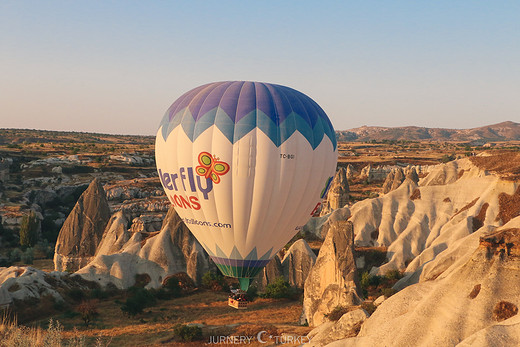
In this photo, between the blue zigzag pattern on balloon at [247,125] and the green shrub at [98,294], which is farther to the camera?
the green shrub at [98,294]

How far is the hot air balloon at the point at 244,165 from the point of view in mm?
27047

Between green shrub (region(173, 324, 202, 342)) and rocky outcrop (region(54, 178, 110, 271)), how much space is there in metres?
22.7

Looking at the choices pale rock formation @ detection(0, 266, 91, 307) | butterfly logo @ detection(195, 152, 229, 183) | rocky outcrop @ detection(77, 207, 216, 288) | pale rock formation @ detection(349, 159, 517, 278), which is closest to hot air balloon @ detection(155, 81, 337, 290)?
butterfly logo @ detection(195, 152, 229, 183)

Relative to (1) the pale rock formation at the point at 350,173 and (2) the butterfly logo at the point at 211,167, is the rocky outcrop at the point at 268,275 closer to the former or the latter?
(2) the butterfly logo at the point at 211,167

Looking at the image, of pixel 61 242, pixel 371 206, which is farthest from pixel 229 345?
pixel 371 206

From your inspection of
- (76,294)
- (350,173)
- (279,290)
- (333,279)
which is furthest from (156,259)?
(350,173)

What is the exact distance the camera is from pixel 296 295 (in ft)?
140

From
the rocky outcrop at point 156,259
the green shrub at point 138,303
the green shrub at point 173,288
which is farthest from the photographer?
the rocky outcrop at point 156,259

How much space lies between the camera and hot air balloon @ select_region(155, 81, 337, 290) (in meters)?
27.0

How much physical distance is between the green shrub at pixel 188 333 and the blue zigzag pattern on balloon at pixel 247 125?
11446 mm

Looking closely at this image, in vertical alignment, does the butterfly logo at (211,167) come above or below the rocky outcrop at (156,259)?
above

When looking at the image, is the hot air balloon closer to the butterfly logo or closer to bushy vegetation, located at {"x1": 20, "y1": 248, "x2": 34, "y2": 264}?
the butterfly logo

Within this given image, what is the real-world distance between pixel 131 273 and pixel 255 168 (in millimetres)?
21850

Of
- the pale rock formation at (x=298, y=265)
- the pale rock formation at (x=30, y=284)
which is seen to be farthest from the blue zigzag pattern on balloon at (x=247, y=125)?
the pale rock formation at (x=30, y=284)
